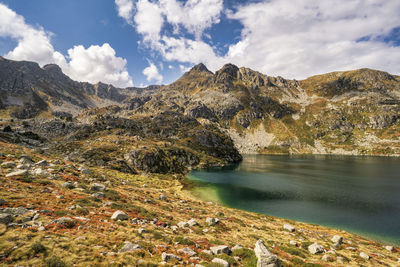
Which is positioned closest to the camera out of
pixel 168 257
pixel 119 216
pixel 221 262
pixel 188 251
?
pixel 168 257

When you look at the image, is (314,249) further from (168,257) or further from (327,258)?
(168,257)

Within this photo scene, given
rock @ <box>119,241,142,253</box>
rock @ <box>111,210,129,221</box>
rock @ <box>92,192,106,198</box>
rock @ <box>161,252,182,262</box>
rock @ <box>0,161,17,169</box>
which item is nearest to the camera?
rock @ <box>161,252,182,262</box>

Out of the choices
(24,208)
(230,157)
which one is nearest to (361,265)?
(24,208)

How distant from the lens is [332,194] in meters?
72.2

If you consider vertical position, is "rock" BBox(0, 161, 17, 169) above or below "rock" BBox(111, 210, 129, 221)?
above

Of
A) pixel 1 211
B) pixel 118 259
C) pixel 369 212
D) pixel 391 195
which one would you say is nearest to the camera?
pixel 118 259

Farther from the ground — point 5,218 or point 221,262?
point 5,218

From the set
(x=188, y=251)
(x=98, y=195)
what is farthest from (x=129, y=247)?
(x=98, y=195)

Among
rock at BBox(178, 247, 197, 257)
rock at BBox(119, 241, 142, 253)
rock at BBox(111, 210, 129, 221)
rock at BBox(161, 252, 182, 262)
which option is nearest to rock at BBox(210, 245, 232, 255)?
rock at BBox(178, 247, 197, 257)

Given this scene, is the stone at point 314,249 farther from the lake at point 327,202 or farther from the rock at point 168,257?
the lake at point 327,202

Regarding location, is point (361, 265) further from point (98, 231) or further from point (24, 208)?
point (24, 208)

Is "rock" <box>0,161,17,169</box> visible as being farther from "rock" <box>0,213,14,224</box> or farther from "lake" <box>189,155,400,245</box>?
"lake" <box>189,155,400,245</box>

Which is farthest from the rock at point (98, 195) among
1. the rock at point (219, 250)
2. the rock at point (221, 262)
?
the rock at point (221, 262)

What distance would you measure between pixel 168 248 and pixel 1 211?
1554 cm
